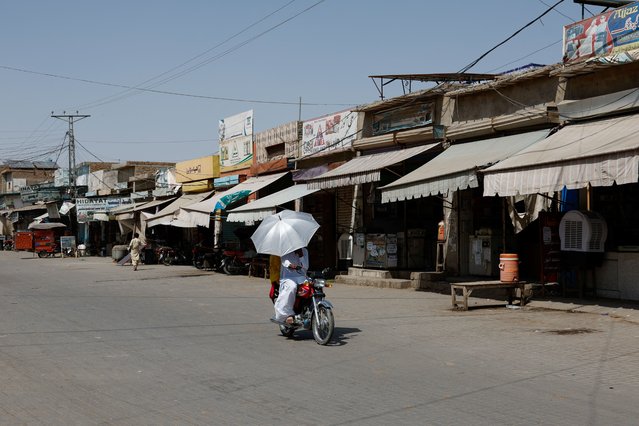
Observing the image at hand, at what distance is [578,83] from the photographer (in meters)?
14.4

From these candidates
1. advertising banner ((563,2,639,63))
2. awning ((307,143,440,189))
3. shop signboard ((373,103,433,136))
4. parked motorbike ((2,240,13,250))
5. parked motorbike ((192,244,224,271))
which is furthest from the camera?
parked motorbike ((2,240,13,250))

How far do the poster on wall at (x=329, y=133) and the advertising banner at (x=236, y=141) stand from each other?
4951 millimetres

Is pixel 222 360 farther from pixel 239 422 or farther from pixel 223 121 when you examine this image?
pixel 223 121

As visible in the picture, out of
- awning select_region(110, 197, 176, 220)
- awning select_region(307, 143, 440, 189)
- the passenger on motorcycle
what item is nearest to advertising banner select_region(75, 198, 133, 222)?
awning select_region(110, 197, 176, 220)

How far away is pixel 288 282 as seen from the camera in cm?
1022

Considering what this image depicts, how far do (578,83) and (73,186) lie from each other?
4684 cm

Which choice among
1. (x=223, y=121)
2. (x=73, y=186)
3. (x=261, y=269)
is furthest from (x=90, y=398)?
(x=73, y=186)

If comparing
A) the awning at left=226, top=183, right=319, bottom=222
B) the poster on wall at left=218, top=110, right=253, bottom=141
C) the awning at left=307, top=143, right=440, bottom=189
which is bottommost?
the awning at left=226, top=183, right=319, bottom=222

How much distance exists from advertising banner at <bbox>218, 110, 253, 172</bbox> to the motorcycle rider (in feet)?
65.2

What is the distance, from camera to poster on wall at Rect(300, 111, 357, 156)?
22711mm

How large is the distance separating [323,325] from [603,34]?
8700mm

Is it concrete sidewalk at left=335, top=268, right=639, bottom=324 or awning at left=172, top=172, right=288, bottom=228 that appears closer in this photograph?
concrete sidewalk at left=335, top=268, right=639, bottom=324

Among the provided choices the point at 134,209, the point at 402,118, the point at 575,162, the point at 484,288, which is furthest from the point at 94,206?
the point at 575,162

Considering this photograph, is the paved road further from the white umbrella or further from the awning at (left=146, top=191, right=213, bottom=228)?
the awning at (left=146, top=191, right=213, bottom=228)
